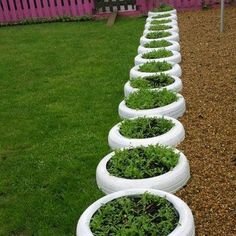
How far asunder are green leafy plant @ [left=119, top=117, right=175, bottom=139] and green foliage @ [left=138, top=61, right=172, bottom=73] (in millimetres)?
1859

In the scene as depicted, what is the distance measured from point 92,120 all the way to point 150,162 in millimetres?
2258

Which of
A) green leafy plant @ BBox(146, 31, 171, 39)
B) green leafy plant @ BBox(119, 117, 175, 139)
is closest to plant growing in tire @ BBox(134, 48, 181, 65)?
green leafy plant @ BBox(146, 31, 171, 39)

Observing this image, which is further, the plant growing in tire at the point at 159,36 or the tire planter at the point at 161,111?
the plant growing in tire at the point at 159,36

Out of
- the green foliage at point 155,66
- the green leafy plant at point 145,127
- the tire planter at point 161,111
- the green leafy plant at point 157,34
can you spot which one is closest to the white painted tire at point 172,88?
the tire planter at point 161,111

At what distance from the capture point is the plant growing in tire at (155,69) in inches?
279

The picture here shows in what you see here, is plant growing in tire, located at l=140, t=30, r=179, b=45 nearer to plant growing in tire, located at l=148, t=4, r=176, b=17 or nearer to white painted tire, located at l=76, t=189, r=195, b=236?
plant growing in tire, located at l=148, t=4, r=176, b=17

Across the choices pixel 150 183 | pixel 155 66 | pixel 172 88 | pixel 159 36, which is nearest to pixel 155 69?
pixel 155 66

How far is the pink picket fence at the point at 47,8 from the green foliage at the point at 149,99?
8.34 meters

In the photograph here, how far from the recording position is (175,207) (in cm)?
380

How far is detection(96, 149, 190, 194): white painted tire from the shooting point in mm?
4250

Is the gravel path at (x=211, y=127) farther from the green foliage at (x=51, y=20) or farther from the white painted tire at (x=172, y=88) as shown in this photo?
the green foliage at (x=51, y=20)

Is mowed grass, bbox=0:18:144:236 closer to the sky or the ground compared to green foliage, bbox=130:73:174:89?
closer to the ground

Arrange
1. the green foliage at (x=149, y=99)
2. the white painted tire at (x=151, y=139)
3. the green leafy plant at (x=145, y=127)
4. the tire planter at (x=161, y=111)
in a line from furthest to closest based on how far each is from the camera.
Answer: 1. the green foliage at (x=149, y=99)
2. the tire planter at (x=161, y=111)
3. the green leafy plant at (x=145, y=127)
4. the white painted tire at (x=151, y=139)

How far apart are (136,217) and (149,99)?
99.6 inches
